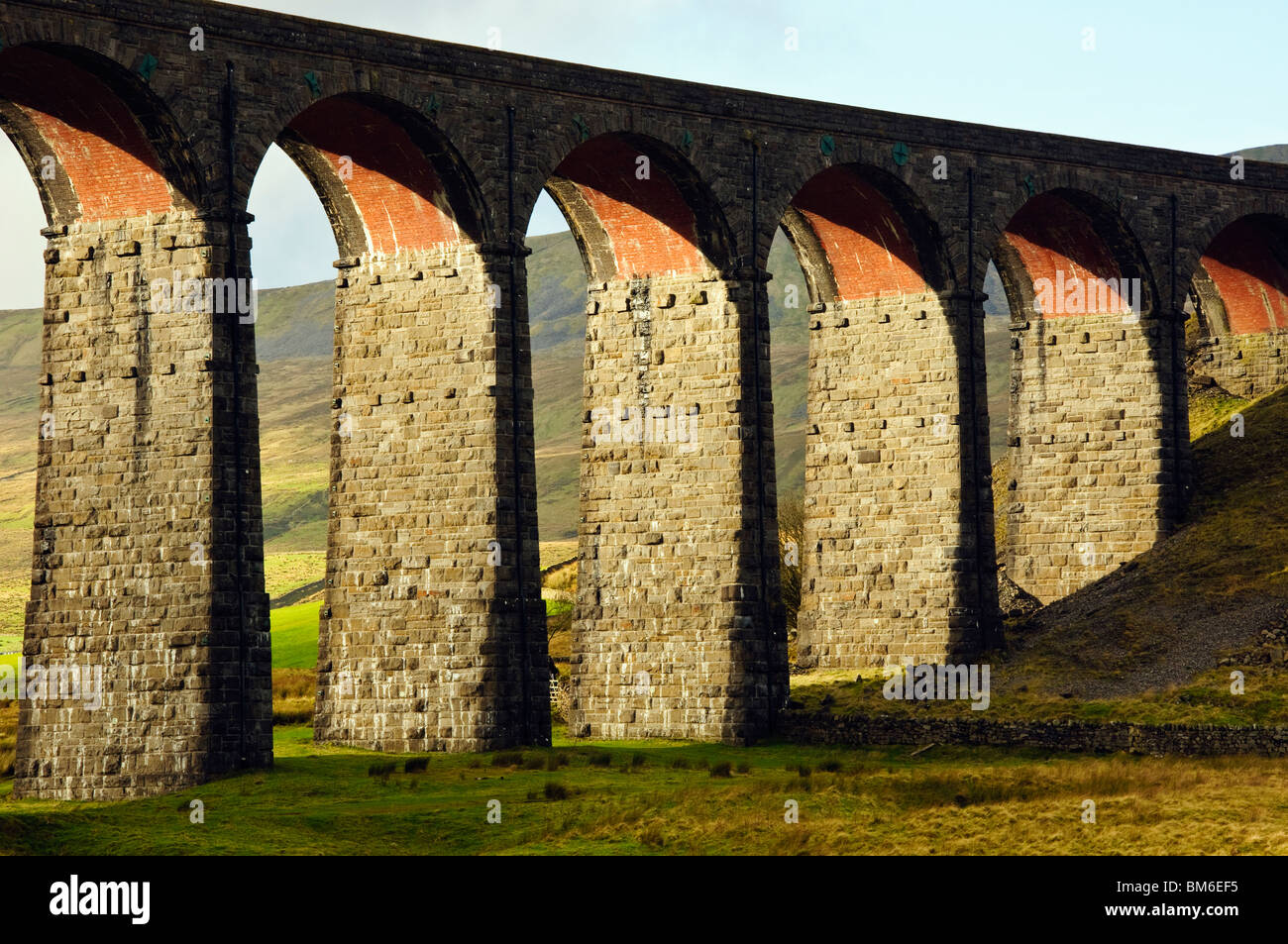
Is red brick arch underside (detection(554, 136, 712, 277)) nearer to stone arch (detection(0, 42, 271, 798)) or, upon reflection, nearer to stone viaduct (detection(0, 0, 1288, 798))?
stone viaduct (detection(0, 0, 1288, 798))

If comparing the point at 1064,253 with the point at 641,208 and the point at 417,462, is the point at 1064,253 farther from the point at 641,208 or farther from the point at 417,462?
the point at 417,462

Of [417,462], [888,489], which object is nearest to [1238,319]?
[888,489]

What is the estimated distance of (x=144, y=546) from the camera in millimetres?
29359

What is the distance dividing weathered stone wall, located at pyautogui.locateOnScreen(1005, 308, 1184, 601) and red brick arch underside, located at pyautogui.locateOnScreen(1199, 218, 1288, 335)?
632cm

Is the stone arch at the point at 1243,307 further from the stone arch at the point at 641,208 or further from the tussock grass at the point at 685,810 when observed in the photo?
the tussock grass at the point at 685,810

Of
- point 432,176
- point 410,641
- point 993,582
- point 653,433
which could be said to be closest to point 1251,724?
point 993,582

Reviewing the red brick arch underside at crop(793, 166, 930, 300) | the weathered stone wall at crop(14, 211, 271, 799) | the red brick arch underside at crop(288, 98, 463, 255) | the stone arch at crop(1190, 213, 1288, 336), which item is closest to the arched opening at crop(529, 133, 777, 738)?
the red brick arch underside at crop(288, 98, 463, 255)

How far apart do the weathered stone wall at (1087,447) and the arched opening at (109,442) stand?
919 inches

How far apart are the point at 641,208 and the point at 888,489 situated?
8416 millimetres

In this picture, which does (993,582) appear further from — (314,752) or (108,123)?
(108,123)

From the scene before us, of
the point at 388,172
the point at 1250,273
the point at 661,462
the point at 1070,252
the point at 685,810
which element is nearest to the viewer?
the point at 685,810
